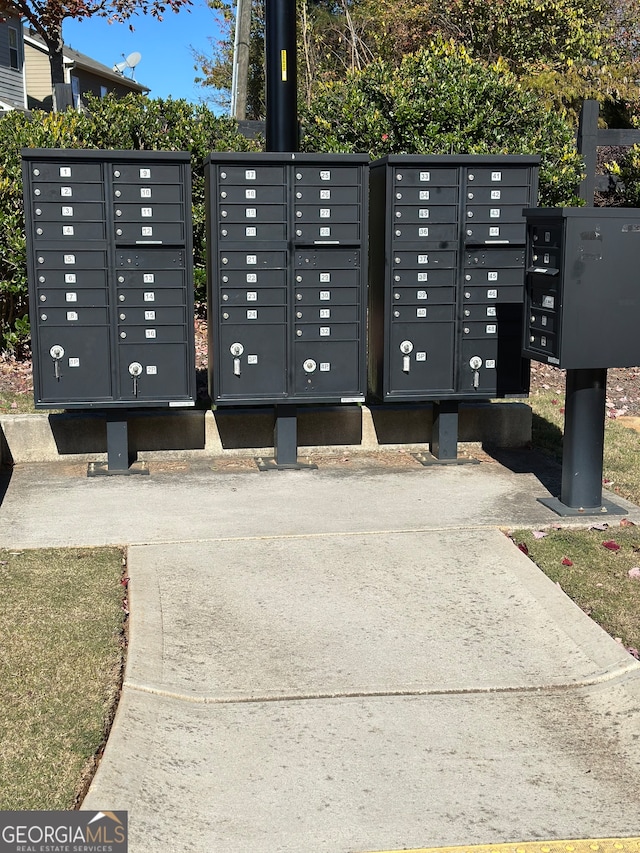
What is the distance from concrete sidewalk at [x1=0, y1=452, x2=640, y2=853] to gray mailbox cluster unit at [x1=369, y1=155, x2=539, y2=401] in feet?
3.39

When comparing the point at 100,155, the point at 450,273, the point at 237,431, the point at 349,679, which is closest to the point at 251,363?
the point at 237,431

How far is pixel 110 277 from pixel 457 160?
2.35 meters

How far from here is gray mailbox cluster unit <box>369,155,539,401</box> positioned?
261 inches

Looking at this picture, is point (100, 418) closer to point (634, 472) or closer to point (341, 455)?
point (341, 455)

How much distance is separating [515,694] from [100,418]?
4119 millimetres

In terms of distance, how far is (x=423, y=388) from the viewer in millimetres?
6895

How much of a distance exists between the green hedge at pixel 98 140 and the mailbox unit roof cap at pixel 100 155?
2290 millimetres

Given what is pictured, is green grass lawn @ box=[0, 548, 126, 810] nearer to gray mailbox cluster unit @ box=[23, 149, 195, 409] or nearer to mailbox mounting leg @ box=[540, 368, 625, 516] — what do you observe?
gray mailbox cluster unit @ box=[23, 149, 195, 409]

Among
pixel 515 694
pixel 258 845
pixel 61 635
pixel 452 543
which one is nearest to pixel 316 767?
pixel 258 845

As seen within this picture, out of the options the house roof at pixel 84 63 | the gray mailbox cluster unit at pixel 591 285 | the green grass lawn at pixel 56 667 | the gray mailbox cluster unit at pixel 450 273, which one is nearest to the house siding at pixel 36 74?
the house roof at pixel 84 63

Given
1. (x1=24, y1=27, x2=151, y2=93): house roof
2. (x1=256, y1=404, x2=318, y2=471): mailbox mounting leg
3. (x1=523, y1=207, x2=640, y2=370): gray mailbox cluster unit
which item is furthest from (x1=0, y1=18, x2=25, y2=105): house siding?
(x1=523, y1=207, x2=640, y2=370): gray mailbox cluster unit

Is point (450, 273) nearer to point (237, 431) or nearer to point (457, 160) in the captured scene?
point (457, 160)

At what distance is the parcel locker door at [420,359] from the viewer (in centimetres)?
681

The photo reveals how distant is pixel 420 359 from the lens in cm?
685
